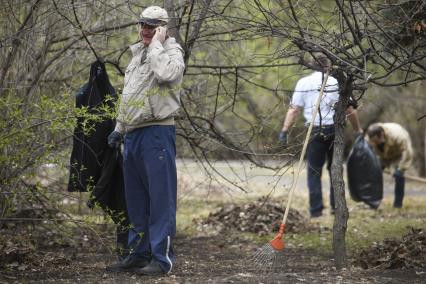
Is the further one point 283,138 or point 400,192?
point 400,192

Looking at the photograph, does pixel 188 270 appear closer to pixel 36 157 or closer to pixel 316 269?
pixel 316 269

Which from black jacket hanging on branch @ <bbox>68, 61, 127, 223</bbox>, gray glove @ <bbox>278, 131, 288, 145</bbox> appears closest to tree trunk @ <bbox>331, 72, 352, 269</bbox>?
gray glove @ <bbox>278, 131, 288, 145</bbox>

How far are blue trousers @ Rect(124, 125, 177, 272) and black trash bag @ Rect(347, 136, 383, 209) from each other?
16.2 ft

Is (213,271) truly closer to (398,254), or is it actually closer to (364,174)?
(398,254)

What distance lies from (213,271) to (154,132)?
55.7 inches

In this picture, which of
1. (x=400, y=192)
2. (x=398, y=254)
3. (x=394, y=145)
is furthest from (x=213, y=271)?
(x=394, y=145)

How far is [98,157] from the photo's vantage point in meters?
6.62

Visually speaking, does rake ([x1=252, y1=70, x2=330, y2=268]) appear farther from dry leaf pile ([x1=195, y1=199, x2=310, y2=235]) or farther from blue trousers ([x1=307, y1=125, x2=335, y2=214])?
blue trousers ([x1=307, y1=125, x2=335, y2=214])

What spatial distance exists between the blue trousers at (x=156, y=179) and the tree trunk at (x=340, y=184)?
4.39ft

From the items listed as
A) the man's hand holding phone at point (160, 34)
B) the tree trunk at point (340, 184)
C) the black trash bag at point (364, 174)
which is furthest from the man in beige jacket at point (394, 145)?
the man's hand holding phone at point (160, 34)

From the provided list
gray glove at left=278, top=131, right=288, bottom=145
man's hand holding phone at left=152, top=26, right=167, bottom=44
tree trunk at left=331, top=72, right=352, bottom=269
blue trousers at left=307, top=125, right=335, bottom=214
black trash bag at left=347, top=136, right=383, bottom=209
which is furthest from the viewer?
black trash bag at left=347, top=136, right=383, bottom=209

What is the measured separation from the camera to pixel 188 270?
265 inches

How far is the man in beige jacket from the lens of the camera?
12109mm

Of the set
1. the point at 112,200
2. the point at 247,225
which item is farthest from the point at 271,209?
the point at 112,200
